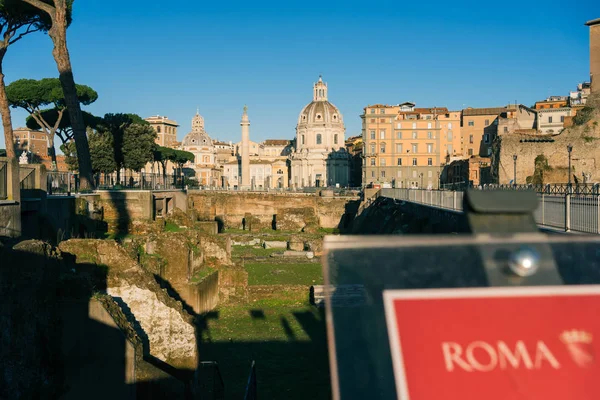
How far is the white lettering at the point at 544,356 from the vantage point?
139 cm

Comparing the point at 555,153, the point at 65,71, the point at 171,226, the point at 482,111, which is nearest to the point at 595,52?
the point at 555,153

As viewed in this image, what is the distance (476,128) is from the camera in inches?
2921

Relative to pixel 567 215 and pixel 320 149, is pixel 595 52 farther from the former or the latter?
pixel 320 149

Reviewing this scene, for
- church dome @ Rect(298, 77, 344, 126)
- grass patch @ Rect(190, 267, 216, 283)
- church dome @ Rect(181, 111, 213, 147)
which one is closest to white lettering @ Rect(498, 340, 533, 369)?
grass patch @ Rect(190, 267, 216, 283)

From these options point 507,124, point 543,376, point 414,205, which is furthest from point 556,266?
point 507,124

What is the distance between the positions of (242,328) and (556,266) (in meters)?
13.8

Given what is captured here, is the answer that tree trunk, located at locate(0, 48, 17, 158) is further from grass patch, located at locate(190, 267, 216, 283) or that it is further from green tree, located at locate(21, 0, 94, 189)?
grass patch, located at locate(190, 267, 216, 283)

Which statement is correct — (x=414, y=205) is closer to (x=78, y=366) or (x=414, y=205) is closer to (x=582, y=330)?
(x=78, y=366)

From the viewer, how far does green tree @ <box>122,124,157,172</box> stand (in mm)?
42812

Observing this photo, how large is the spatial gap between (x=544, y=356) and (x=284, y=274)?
20749 millimetres

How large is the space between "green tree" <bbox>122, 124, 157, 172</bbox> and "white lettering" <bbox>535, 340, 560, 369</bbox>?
42.8 meters

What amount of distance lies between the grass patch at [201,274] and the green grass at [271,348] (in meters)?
0.99

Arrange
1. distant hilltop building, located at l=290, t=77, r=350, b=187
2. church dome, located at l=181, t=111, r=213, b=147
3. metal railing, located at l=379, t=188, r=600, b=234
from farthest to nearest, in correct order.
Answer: church dome, located at l=181, t=111, r=213, b=147 → distant hilltop building, located at l=290, t=77, r=350, b=187 → metal railing, located at l=379, t=188, r=600, b=234

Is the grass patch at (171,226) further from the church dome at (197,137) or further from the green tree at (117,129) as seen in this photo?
the church dome at (197,137)
